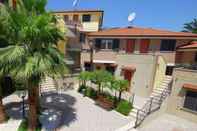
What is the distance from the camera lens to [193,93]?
49.1 ft

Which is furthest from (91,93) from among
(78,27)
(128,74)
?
(78,27)

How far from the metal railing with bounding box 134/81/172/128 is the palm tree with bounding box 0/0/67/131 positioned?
829 centimetres

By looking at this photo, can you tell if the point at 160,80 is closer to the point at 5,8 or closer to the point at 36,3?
the point at 36,3

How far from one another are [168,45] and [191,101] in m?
8.83

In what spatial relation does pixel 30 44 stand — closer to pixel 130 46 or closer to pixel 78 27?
pixel 130 46

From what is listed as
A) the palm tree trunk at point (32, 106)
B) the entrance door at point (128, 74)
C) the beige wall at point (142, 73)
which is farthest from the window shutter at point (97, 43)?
the palm tree trunk at point (32, 106)

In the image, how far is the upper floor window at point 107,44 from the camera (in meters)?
24.5

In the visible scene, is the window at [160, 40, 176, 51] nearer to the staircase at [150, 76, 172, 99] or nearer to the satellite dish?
the staircase at [150, 76, 172, 99]

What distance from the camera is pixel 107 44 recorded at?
25.1 metres

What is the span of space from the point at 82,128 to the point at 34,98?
471cm

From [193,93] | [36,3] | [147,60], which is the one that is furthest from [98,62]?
[36,3]

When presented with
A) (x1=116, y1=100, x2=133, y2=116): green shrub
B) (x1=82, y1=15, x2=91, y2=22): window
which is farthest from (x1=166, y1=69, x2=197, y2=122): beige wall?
(x1=82, y1=15, x2=91, y2=22): window

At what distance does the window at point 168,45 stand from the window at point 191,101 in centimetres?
787

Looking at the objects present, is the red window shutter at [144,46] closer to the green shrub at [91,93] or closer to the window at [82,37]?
the green shrub at [91,93]
